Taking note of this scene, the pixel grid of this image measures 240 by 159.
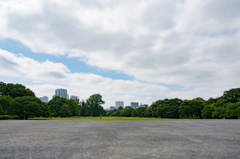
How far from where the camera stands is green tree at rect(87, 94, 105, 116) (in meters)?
104

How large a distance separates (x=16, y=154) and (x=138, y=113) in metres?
114

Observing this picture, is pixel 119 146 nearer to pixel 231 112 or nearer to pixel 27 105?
pixel 27 105

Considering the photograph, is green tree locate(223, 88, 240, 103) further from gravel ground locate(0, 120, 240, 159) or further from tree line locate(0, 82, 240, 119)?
gravel ground locate(0, 120, 240, 159)

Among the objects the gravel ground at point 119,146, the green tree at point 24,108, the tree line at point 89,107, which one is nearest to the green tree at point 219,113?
the tree line at point 89,107

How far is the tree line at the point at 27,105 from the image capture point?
48.4 metres

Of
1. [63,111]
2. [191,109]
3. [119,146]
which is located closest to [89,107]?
[63,111]

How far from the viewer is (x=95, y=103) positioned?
10456 centimetres

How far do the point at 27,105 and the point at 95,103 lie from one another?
57.3 metres

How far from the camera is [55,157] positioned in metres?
6.74

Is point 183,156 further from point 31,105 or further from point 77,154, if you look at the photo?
point 31,105

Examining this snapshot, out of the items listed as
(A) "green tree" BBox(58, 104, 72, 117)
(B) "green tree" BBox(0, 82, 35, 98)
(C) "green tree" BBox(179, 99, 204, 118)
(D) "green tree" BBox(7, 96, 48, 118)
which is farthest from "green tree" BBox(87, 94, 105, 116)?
(D) "green tree" BBox(7, 96, 48, 118)

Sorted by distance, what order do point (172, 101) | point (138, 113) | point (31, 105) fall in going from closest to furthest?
1. point (31, 105)
2. point (172, 101)
3. point (138, 113)

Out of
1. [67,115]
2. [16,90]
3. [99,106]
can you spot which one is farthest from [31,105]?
[99,106]

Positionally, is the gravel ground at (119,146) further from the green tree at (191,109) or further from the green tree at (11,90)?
the green tree at (191,109)
